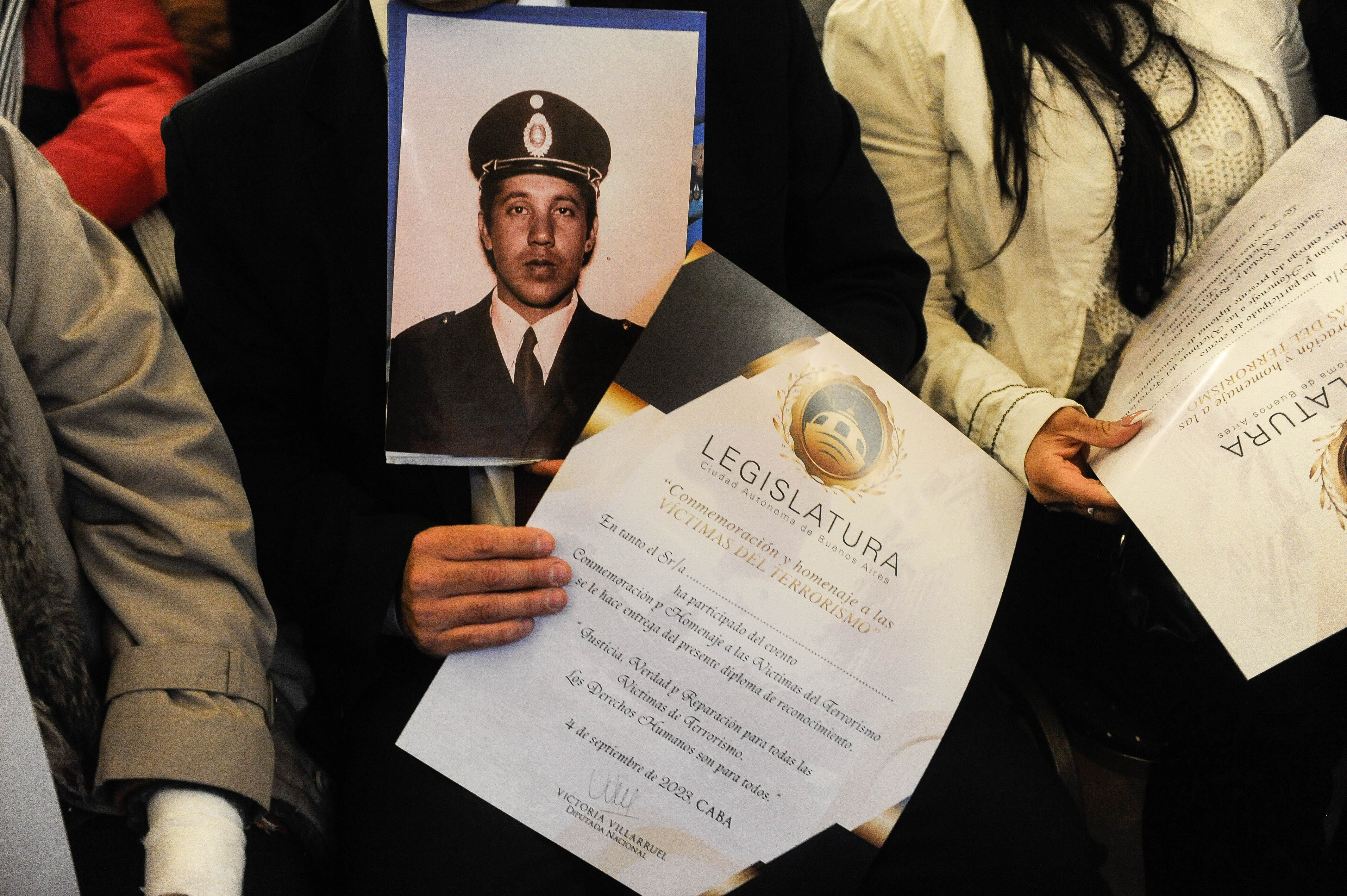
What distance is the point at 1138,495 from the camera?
0.85 metres

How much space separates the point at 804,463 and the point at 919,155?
0.55 metres

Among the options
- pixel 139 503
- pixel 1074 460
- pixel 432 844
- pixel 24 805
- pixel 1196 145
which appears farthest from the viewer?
pixel 1196 145

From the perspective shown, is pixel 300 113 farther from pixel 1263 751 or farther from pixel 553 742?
pixel 1263 751

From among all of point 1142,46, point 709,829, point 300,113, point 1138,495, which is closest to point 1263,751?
point 1138,495

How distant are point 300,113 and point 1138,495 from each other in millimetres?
851

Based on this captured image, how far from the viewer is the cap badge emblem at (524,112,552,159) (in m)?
0.81

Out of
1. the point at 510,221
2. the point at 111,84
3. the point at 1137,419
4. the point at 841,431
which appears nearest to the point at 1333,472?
the point at 1137,419

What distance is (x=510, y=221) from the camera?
2.68 feet

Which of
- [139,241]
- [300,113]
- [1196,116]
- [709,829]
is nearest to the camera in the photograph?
[709,829]

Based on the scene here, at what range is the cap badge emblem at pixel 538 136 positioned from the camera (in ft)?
2.66

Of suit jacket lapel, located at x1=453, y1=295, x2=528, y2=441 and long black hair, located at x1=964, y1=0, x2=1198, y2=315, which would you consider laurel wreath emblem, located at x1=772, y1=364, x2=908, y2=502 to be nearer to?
suit jacket lapel, located at x1=453, y1=295, x2=528, y2=441

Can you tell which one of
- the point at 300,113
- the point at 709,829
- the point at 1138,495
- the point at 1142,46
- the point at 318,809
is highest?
the point at 1142,46
